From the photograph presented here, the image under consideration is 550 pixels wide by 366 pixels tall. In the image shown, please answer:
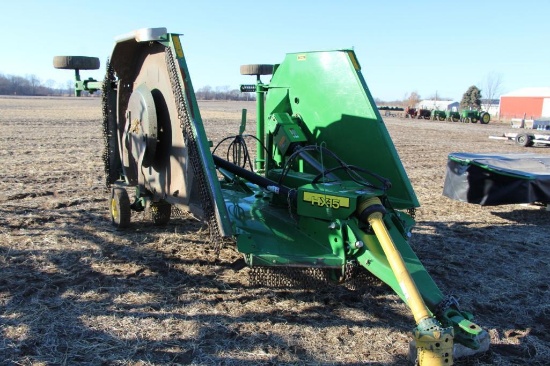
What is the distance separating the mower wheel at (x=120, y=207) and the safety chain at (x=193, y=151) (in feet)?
5.37

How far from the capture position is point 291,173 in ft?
13.2

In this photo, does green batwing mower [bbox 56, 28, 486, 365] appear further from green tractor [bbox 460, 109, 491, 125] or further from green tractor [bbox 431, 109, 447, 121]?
green tractor [bbox 431, 109, 447, 121]

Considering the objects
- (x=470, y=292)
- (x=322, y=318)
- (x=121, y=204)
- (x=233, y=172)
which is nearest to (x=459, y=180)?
(x=470, y=292)

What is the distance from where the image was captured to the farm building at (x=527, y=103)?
53.1 meters

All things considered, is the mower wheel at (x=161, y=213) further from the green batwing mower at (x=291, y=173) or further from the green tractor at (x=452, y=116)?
the green tractor at (x=452, y=116)

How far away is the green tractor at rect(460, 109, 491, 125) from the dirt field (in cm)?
2953

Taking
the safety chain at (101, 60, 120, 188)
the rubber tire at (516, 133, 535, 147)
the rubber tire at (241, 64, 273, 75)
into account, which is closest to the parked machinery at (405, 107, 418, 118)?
the rubber tire at (516, 133, 535, 147)

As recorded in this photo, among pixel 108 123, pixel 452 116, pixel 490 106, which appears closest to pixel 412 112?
pixel 452 116

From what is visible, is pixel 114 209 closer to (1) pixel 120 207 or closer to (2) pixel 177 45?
(1) pixel 120 207

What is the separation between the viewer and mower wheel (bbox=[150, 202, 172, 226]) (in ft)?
16.3

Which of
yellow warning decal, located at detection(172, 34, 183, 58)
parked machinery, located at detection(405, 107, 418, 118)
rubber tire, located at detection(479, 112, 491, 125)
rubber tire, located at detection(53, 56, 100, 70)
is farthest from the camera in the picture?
parked machinery, located at detection(405, 107, 418, 118)

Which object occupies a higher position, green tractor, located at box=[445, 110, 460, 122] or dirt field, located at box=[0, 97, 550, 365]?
green tractor, located at box=[445, 110, 460, 122]

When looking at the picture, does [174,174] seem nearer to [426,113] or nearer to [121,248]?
[121,248]

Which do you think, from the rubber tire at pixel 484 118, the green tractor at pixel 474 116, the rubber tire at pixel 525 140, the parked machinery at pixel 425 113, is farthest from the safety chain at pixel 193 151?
the parked machinery at pixel 425 113
